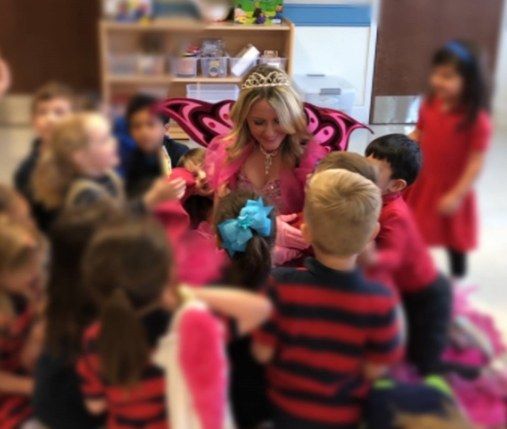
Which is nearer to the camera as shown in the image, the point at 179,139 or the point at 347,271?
the point at 347,271

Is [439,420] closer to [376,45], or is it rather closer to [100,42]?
[376,45]

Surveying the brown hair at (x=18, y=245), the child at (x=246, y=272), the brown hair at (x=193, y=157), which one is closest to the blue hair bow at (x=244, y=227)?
the child at (x=246, y=272)

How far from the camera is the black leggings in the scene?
61 cm

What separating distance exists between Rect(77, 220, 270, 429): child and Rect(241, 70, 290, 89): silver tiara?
68cm

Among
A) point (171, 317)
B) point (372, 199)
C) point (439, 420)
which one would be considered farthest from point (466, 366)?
point (171, 317)

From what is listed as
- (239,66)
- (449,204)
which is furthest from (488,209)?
(239,66)

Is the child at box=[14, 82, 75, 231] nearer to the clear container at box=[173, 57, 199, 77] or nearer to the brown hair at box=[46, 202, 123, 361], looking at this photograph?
the brown hair at box=[46, 202, 123, 361]

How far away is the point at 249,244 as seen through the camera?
1.10 m

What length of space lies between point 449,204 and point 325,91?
2.18 feet

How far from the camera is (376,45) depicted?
0.63 metres

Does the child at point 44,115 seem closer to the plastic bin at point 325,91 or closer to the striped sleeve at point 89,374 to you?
the striped sleeve at point 89,374

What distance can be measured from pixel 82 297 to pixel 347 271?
238 mm

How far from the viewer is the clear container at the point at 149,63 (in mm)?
572

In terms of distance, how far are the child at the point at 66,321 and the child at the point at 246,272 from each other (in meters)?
0.13
